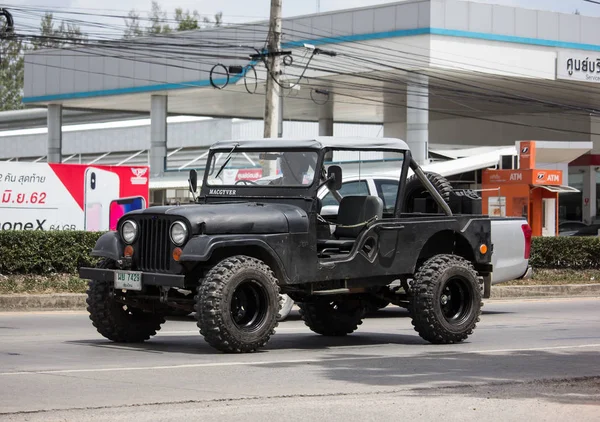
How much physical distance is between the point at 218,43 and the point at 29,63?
12869mm

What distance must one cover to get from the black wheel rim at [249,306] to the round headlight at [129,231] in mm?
1202

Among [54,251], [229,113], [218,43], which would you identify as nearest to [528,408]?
[54,251]

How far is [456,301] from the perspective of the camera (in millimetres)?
12289

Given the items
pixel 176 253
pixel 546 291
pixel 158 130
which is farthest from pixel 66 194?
pixel 158 130

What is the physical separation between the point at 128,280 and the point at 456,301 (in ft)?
12.8

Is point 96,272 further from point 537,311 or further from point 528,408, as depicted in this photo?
point 537,311

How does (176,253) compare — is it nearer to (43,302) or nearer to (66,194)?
(43,302)

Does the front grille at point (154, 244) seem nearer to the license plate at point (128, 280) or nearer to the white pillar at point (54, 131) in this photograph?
the license plate at point (128, 280)

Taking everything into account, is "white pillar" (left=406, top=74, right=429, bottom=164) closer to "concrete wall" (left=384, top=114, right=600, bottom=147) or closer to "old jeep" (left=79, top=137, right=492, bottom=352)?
"concrete wall" (left=384, top=114, right=600, bottom=147)

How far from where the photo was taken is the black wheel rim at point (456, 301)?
39.5ft

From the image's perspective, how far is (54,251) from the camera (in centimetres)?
1903

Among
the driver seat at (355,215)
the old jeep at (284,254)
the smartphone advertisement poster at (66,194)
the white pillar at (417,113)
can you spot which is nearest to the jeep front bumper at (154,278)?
the old jeep at (284,254)

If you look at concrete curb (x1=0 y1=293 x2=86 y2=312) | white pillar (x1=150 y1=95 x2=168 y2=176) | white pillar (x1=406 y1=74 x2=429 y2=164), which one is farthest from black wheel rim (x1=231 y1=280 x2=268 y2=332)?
white pillar (x1=150 y1=95 x2=168 y2=176)

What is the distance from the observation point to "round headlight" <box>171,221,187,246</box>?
10.2 metres
